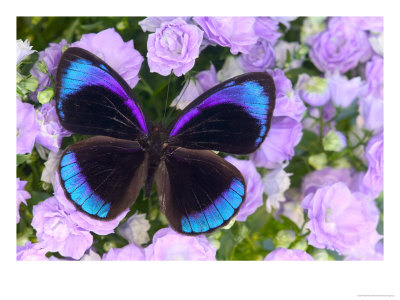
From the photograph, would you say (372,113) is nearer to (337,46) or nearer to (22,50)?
(337,46)

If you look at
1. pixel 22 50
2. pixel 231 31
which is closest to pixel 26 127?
pixel 22 50

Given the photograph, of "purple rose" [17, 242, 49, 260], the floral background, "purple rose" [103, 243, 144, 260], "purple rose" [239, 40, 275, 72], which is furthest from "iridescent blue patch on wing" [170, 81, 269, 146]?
"purple rose" [17, 242, 49, 260]

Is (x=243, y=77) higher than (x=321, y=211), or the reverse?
(x=243, y=77)

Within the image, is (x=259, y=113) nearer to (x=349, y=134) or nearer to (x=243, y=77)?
(x=243, y=77)

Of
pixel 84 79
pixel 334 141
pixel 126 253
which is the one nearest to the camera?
pixel 84 79

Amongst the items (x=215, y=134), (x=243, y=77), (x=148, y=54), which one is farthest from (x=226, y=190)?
(x=148, y=54)
